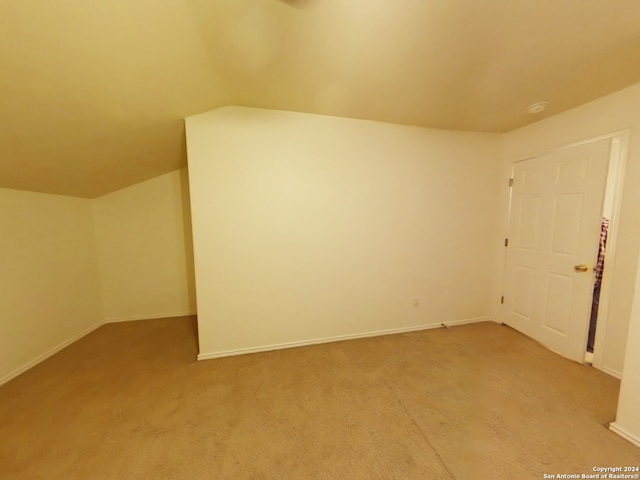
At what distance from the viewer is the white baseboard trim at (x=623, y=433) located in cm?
134

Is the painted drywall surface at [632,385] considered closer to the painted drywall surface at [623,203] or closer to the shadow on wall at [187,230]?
the painted drywall surface at [623,203]

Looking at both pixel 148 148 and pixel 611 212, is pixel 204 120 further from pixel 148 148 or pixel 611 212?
pixel 611 212

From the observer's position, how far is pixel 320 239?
7.80 ft

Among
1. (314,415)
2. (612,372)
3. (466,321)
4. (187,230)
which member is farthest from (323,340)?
(612,372)

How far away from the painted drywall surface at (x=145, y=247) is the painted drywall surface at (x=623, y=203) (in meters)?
4.38

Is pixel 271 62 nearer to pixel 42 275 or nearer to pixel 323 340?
pixel 323 340

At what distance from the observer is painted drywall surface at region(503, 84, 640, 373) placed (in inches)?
71.1

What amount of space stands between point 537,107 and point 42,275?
16.3 feet

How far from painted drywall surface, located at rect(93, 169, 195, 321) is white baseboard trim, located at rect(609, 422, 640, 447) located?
4113 mm

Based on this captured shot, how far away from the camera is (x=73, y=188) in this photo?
2510 mm

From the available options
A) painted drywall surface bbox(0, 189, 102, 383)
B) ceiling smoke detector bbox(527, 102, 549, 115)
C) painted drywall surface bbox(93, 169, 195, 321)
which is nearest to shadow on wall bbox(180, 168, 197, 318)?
painted drywall surface bbox(93, 169, 195, 321)

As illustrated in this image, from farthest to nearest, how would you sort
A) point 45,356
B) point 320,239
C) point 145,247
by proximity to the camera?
point 145,247 < point 320,239 < point 45,356

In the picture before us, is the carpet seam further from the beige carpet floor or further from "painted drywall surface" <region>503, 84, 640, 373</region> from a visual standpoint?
"painted drywall surface" <region>503, 84, 640, 373</region>

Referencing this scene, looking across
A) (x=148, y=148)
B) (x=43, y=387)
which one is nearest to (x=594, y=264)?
(x=148, y=148)
